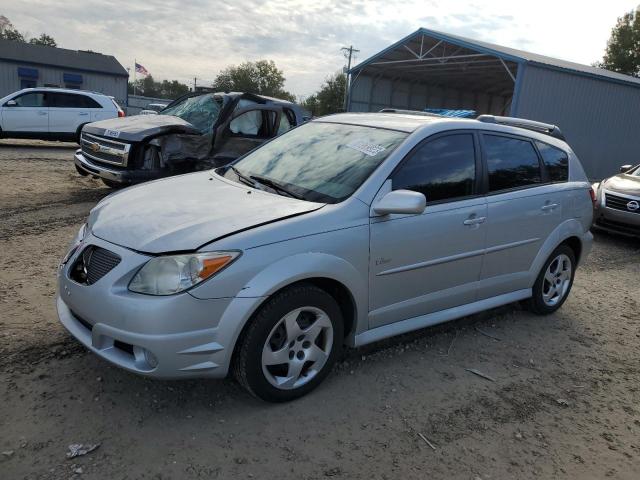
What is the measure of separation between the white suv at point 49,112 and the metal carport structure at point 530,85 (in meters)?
13.6

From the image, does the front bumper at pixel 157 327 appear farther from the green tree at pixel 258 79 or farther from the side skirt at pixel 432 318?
the green tree at pixel 258 79

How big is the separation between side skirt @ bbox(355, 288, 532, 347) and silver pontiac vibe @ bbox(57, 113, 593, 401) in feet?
0.04

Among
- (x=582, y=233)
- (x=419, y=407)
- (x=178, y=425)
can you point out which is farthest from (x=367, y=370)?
(x=582, y=233)

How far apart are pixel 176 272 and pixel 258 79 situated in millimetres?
75957

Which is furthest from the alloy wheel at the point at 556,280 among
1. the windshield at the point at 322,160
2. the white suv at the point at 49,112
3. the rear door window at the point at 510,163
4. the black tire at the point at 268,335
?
the white suv at the point at 49,112

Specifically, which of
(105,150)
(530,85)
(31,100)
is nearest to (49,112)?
(31,100)

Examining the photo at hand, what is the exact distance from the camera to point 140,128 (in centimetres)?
780

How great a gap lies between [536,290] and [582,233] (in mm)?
749

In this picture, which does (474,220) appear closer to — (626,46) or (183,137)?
(183,137)

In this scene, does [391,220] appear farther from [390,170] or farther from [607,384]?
[607,384]

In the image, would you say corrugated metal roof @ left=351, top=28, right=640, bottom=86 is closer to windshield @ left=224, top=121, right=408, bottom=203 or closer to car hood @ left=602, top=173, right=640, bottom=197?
car hood @ left=602, top=173, right=640, bottom=197

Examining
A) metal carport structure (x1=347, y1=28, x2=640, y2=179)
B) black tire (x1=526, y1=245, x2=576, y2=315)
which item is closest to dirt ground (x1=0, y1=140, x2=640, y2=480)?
black tire (x1=526, y1=245, x2=576, y2=315)

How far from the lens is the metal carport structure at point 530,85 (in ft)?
60.8

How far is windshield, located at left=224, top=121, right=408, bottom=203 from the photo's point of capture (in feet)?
11.4
